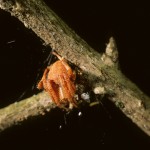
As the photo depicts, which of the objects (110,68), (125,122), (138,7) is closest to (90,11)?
(138,7)

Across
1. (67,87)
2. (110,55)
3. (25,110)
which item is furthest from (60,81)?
(25,110)

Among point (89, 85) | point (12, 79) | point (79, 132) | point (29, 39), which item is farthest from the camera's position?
point (79, 132)

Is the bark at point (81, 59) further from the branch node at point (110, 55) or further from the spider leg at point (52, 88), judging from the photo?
the spider leg at point (52, 88)

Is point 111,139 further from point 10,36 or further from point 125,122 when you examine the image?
point 10,36

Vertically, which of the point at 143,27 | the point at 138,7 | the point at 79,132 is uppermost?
the point at 138,7

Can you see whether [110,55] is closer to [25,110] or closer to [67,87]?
[67,87]

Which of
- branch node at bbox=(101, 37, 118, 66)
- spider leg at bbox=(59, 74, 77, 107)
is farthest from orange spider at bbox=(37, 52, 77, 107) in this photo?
branch node at bbox=(101, 37, 118, 66)
